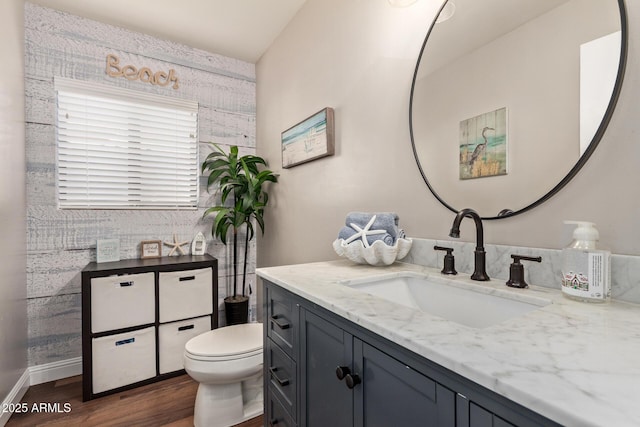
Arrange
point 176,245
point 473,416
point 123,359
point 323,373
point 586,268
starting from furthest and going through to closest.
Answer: point 176,245, point 123,359, point 323,373, point 586,268, point 473,416

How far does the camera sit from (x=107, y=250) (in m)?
2.29

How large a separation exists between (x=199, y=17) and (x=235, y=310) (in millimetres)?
2352

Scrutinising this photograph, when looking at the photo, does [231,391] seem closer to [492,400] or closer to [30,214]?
[492,400]

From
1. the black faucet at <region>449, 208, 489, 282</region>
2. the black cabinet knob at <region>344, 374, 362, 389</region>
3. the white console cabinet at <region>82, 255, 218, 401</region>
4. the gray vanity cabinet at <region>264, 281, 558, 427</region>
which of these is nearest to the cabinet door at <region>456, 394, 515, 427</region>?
the gray vanity cabinet at <region>264, 281, 558, 427</region>

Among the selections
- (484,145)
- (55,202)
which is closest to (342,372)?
(484,145)

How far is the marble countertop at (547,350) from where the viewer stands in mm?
369

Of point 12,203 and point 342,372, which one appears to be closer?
point 342,372

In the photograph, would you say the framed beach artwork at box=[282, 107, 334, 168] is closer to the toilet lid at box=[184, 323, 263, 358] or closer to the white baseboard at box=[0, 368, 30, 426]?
the toilet lid at box=[184, 323, 263, 358]

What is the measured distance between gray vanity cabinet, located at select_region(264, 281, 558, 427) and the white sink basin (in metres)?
0.26

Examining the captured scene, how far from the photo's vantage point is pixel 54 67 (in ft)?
7.20

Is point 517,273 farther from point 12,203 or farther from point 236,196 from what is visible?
point 12,203

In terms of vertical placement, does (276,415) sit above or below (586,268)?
below

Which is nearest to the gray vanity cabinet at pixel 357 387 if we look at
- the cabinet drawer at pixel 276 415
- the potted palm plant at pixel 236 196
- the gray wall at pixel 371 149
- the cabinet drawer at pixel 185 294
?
the cabinet drawer at pixel 276 415

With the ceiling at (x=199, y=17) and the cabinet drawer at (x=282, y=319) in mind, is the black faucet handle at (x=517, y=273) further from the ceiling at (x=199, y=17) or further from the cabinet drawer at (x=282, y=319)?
the ceiling at (x=199, y=17)
